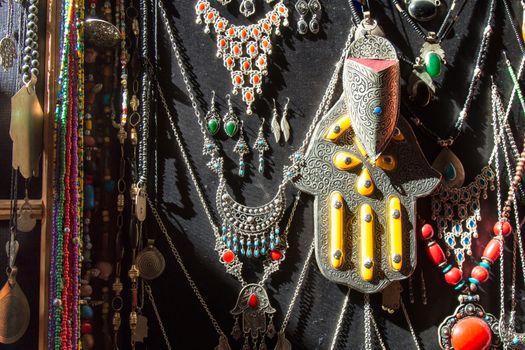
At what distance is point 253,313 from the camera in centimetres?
133

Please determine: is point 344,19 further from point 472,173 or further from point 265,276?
point 265,276

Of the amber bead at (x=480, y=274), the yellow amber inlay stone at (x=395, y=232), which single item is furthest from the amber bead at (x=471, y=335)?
the yellow amber inlay stone at (x=395, y=232)

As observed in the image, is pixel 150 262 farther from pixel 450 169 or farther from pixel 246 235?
pixel 450 169

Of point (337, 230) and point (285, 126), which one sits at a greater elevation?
point (285, 126)

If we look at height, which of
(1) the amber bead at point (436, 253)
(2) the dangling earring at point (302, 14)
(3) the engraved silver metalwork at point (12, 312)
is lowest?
(3) the engraved silver metalwork at point (12, 312)

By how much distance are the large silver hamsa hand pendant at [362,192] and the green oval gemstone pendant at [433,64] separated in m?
0.13

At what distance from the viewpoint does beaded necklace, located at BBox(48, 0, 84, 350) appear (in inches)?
43.5

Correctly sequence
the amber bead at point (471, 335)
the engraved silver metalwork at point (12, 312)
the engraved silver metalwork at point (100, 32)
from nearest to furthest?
the engraved silver metalwork at point (12, 312), the engraved silver metalwork at point (100, 32), the amber bead at point (471, 335)

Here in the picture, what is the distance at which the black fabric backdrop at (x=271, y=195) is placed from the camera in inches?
53.0

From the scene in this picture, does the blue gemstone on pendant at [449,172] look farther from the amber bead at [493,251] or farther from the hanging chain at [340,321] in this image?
the hanging chain at [340,321]

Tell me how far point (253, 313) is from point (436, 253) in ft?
1.54

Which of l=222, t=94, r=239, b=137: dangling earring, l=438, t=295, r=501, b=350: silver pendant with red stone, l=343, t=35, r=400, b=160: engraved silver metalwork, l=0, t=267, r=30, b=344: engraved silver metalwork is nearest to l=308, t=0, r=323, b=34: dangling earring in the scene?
l=343, t=35, r=400, b=160: engraved silver metalwork

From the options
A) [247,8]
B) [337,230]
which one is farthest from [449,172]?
[247,8]

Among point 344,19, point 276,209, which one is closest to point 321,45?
point 344,19
